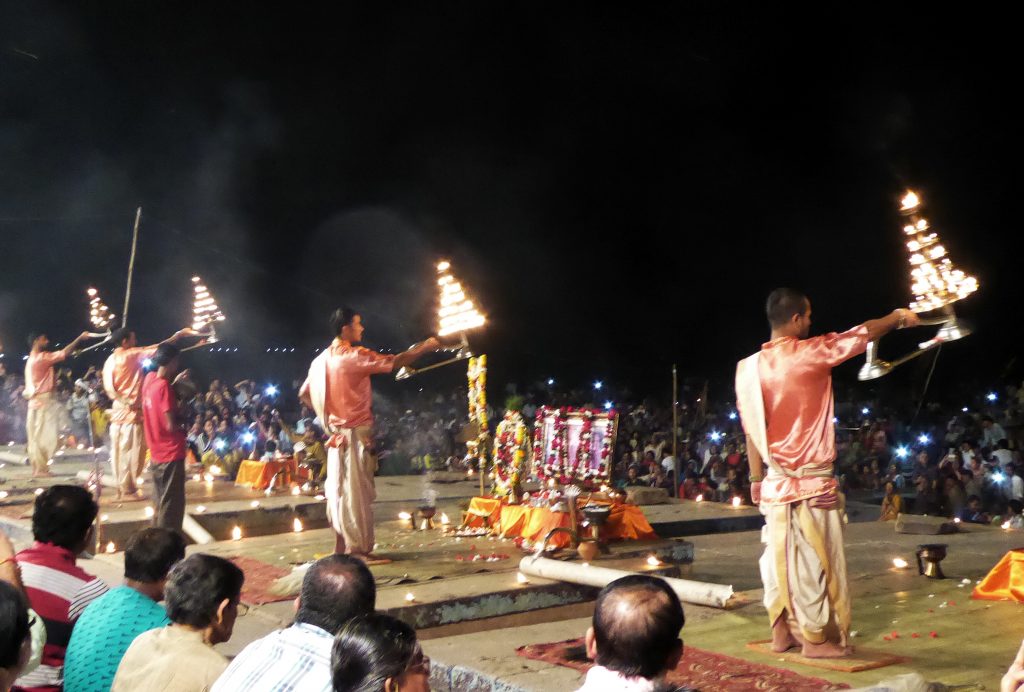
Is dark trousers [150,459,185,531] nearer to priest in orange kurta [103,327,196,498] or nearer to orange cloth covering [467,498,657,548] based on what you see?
orange cloth covering [467,498,657,548]

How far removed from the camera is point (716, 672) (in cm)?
562

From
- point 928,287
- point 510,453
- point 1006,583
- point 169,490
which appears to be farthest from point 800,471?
point 169,490

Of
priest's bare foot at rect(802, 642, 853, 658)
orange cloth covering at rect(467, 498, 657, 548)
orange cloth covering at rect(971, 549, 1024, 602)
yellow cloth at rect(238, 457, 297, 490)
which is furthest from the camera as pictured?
yellow cloth at rect(238, 457, 297, 490)

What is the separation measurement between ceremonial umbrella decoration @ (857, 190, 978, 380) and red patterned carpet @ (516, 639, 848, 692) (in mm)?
1794

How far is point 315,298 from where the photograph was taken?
2755cm

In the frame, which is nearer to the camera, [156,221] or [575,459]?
[575,459]

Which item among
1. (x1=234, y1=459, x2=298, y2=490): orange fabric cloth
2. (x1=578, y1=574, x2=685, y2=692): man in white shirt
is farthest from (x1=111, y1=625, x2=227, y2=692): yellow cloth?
(x1=234, y1=459, x2=298, y2=490): orange fabric cloth

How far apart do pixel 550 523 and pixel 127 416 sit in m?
6.65

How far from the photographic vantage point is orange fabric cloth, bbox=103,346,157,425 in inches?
528

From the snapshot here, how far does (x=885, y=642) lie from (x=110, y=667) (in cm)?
465

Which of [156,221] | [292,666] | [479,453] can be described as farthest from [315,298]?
[292,666]

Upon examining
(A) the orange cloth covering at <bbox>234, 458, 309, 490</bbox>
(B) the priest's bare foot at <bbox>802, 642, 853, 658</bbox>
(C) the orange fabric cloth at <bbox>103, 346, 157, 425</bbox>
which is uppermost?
(C) the orange fabric cloth at <bbox>103, 346, 157, 425</bbox>

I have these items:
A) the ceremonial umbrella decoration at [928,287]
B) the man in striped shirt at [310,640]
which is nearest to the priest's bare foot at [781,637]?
the ceremonial umbrella decoration at [928,287]

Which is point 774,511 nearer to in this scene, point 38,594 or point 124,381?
point 38,594
